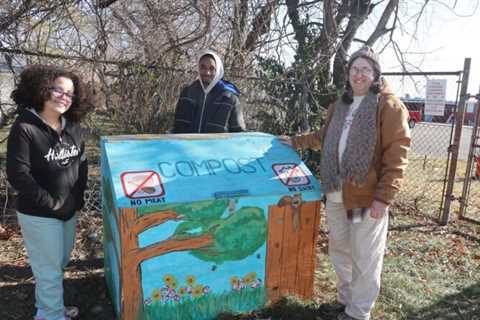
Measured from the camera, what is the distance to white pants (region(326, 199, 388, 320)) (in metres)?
2.46

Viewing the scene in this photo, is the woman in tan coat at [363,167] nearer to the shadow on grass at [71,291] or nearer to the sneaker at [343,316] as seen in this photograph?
the sneaker at [343,316]

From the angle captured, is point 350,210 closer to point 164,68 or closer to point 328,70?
point 164,68

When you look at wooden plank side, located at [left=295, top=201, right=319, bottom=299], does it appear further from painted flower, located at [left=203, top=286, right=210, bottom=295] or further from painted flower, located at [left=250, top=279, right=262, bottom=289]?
painted flower, located at [left=203, top=286, right=210, bottom=295]

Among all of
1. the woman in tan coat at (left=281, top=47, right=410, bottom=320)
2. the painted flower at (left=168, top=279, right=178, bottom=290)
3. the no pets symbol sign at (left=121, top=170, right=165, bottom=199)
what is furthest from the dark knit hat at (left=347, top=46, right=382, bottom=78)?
the painted flower at (left=168, top=279, right=178, bottom=290)

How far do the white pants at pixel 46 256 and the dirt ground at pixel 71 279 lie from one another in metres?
0.36

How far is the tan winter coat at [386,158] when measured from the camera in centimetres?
225

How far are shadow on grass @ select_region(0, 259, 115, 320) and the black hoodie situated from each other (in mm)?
810

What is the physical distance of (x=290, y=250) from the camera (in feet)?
8.87

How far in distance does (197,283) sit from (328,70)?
3.92 m

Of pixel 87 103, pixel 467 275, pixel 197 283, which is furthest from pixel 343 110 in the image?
pixel 467 275

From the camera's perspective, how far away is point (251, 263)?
2.59 meters

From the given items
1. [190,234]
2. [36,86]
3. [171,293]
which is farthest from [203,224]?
[36,86]

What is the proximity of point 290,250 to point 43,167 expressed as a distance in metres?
1.61

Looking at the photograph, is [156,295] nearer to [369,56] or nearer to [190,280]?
[190,280]
